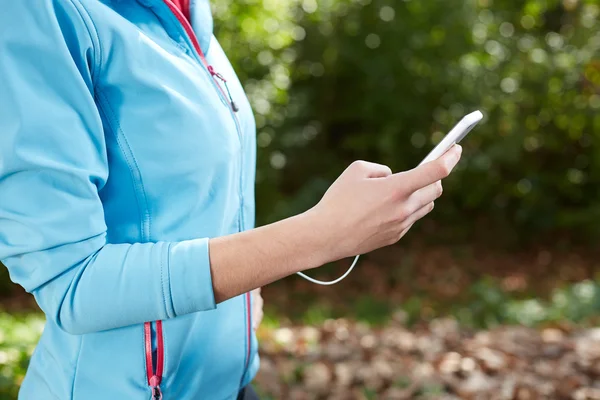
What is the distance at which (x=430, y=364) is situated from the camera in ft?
12.7


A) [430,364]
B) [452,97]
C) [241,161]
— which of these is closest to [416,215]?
[241,161]

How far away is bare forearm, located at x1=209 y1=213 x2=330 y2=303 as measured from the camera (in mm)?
1062

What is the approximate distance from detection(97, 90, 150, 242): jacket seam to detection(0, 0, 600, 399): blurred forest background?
4.62m

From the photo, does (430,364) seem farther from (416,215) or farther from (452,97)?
(452,97)

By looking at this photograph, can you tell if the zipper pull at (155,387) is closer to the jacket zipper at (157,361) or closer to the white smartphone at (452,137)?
the jacket zipper at (157,361)

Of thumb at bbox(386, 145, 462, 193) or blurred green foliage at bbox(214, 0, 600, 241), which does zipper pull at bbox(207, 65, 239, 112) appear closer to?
thumb at bbox(386, 145, 462, 193)

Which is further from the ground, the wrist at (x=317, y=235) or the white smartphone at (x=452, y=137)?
the white smartphone at (x=452, y=137)

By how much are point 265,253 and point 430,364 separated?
301cm

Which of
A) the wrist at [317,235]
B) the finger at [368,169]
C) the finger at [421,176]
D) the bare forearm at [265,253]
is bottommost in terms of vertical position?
the bare forearm at [265,253]

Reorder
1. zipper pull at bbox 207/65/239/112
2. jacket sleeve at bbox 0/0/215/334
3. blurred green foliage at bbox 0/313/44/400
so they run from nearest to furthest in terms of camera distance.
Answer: jacket sleeve at bbox 0/0/215/334 < zipper pull at bbox 207/65/239/112 < blurred green foliage at bbox 0/313/44/400

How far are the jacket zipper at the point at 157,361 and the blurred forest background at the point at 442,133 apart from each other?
453cm

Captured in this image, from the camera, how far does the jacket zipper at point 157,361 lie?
1.18m

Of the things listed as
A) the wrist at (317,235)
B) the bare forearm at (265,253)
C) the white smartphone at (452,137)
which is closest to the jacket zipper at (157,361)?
the bare forearm at (265,253)

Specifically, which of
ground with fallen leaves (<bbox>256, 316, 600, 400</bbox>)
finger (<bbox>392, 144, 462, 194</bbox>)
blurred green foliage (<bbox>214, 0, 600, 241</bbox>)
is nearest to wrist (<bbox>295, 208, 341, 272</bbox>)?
finger (<bbox>392, 144, 462, 194</bbox>)
